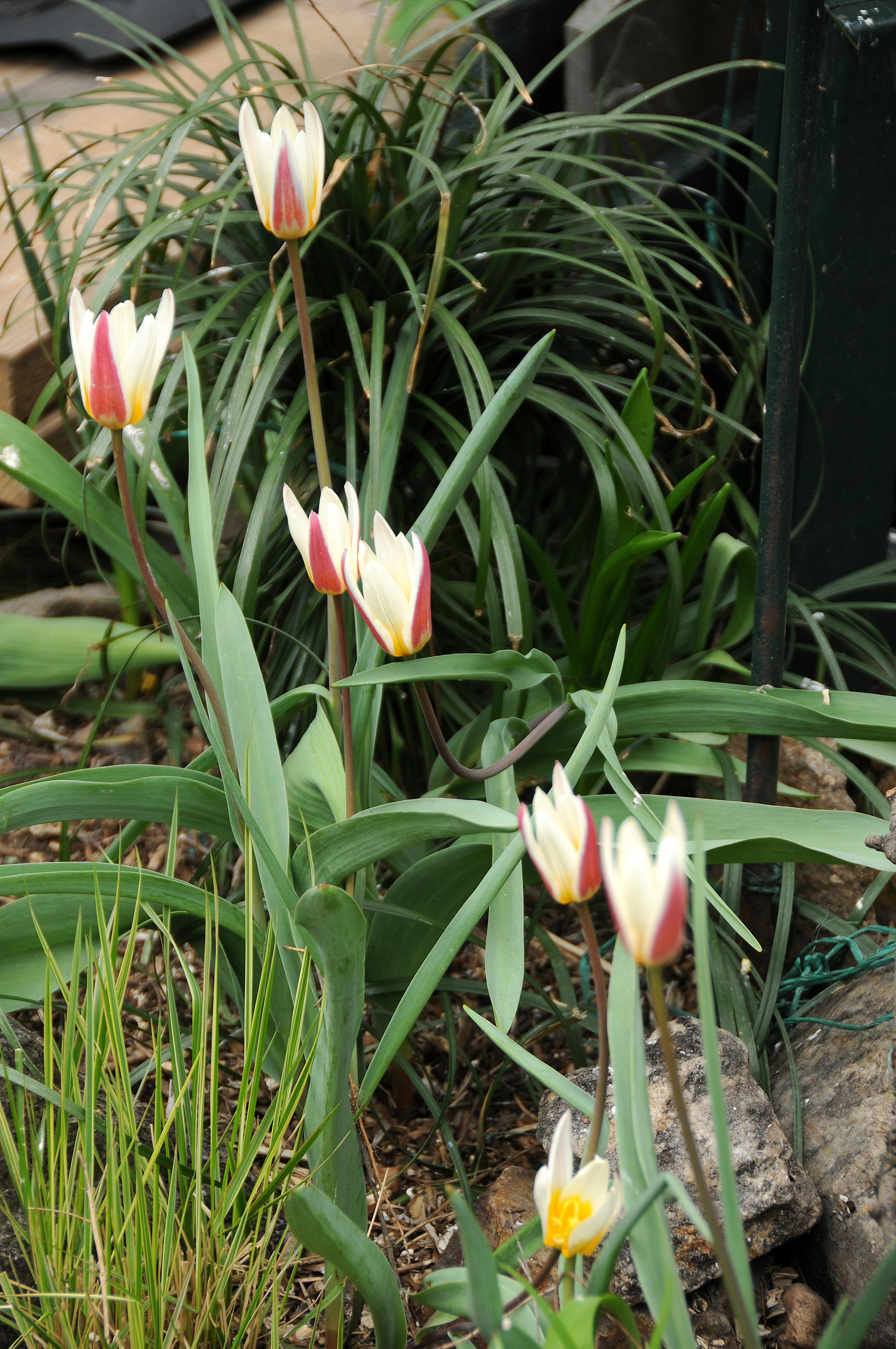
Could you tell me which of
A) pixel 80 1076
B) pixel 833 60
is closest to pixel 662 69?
pixel 833 60

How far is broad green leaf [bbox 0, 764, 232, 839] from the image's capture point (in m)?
0.94

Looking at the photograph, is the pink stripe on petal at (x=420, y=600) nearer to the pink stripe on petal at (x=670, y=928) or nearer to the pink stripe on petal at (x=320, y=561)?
the pink stripe on petal at (x=320, y=561)

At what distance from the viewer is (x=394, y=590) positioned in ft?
2.38

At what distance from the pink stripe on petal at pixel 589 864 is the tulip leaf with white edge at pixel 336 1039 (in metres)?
0.20

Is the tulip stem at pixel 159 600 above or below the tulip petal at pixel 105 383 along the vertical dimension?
below

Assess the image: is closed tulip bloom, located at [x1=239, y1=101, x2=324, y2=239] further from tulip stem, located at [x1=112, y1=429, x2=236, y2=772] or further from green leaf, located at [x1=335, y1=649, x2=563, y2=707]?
green leaf, located at [x1=335, y1=649, x2=563, y2=707]

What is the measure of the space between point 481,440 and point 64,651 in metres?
0.86

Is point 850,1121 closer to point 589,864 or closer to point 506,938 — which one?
point 506,938

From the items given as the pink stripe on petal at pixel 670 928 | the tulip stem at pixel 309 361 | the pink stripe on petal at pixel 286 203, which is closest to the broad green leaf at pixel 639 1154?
the pink stripe on petal at pixel 670 928

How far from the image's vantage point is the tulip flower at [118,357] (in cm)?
76

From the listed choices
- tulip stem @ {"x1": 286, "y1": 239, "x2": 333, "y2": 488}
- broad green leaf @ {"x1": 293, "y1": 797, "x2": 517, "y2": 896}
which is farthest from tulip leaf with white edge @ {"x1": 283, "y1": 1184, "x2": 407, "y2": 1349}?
tulip stem @ {"x1": 286, "y1": 239, "x2": 333, "y2": 488}

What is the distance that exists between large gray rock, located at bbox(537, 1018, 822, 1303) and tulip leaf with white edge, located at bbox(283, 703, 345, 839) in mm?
367

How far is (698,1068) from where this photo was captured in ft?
3.33

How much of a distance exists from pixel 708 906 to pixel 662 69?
168 cm
